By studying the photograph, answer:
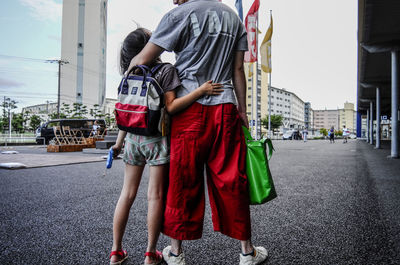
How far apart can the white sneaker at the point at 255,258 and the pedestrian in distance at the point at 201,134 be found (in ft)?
0.32

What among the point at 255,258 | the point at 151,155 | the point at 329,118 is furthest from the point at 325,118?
the point at 151,155

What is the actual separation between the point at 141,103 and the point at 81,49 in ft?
177

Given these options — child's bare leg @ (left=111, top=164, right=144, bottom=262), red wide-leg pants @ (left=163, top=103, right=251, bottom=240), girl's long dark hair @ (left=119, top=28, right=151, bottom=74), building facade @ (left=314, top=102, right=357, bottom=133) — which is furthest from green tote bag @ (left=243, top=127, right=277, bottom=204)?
building facade @ (left=314, top=102, right=357, bottom=133)

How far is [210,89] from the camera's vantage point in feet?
4.85

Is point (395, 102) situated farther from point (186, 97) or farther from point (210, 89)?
point (186, 97)

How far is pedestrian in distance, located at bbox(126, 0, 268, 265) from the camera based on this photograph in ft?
4.80

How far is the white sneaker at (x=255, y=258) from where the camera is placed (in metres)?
1.58

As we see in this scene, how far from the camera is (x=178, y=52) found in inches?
62.1

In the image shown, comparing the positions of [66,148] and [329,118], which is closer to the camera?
[66,148]

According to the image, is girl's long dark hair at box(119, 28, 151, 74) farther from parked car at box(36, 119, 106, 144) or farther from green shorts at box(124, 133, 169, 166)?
parked car at box(36, 119, 106, 144)

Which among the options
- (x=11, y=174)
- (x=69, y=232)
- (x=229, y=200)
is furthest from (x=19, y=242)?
(x=11, y=174)

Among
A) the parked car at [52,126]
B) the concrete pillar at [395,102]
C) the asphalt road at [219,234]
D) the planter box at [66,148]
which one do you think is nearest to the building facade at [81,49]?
the parked car at [52,126]

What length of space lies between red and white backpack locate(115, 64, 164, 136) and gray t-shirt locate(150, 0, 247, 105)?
146 mm

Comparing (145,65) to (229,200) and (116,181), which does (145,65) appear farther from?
(116,181)
